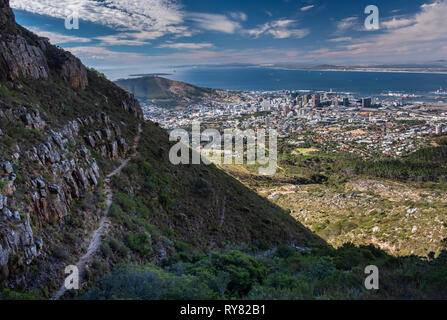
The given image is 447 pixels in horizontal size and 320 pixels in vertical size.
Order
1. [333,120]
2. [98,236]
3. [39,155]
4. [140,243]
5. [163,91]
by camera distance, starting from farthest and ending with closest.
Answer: [163,91]
[333,120]
[140,243]
[39,155]
[98,236]

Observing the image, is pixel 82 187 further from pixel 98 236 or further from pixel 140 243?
pixel 140 243

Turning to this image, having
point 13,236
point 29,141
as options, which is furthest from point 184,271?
point 29,141

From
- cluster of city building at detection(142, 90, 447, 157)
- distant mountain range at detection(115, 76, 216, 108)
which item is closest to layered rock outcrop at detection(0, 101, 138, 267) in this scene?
cluster of city building at detection(142, 90, 447, 157)

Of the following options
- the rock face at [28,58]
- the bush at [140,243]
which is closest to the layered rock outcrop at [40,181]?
the bush at [140,243]

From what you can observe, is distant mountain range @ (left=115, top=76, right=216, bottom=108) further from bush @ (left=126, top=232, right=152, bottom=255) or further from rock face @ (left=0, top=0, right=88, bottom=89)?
bush @ (left=126, top=232, right=152, bottom=255)

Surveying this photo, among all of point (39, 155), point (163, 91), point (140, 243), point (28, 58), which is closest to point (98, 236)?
point (140, 243)

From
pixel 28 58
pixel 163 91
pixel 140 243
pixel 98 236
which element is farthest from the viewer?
pixel 163 91

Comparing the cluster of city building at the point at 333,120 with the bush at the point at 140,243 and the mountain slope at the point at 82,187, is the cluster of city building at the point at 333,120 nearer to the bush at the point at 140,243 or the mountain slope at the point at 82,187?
the mountain slope at the point at 82,187
